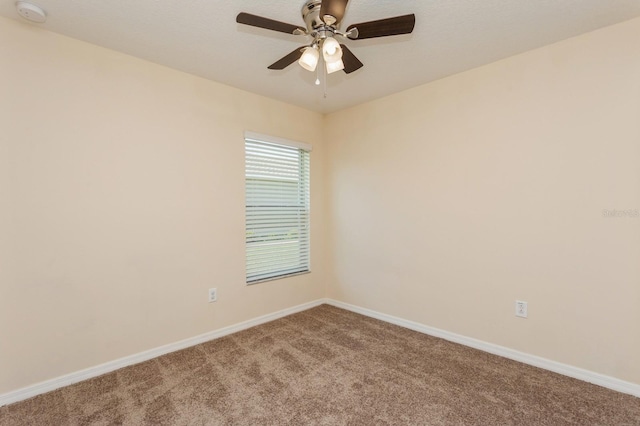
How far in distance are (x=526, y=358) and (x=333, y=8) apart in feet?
9.24

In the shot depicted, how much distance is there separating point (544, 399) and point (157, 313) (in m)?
2.92

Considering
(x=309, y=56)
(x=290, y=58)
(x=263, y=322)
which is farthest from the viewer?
(x=263, y=322)

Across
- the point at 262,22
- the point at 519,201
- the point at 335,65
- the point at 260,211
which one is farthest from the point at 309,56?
the point at 519,201

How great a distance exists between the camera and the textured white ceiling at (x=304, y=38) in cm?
184

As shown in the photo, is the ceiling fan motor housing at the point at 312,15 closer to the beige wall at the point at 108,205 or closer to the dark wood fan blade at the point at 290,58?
the dark wood fan blade at the point at 290,58

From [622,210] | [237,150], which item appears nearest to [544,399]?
[622,210]

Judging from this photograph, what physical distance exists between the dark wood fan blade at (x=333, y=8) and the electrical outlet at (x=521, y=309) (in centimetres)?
246

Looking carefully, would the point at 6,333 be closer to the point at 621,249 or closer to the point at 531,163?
the point at 531,163

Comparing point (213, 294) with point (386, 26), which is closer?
point (386, 26)

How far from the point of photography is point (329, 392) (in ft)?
6.70

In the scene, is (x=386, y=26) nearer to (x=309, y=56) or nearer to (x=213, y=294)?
(x=309, y=56)

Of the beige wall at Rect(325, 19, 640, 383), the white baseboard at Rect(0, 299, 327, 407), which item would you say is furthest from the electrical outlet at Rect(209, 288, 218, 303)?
the beige wall at Rect(325, 19, 640, 383)

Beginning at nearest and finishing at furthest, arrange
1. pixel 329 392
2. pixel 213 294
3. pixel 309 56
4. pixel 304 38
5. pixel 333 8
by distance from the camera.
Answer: pixel 333 8 → pixel 309 56 → pixel 329 392 → pixel 304 38 → pixel 213 294

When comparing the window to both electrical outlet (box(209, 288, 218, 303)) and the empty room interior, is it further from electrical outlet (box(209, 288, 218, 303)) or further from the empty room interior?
electrical outlet (box(209, 288, 218, 303))
